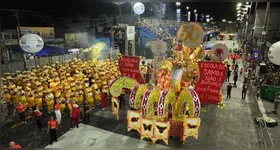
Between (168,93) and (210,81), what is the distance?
70.4 inches

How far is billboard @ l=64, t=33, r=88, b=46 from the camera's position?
36.3 metres

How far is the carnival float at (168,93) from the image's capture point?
25.9 feet

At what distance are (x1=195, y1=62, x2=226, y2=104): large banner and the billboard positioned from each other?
3178 cm

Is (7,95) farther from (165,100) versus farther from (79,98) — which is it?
(165,100)

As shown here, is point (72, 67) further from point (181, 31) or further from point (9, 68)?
point (181, 31)

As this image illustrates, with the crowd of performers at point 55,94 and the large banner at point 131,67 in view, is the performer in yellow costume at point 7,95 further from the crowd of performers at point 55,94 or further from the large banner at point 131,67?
the large banner at point 131,67

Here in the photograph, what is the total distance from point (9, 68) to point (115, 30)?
13360mm

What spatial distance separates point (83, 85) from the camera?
1482 cm

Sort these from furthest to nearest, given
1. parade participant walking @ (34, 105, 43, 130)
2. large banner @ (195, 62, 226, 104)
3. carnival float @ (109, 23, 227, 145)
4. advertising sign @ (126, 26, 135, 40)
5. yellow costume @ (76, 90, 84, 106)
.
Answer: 1. advertising sign @ (126, 26, 135, 40)
2. yellow costume @ (76, 90, 84, 106)
3. parade participant walking @ (34, 105, 43, 130)
4. carnival float @ (109, 23, 227, 145)
5. large banner @ (195, 62, 226, 104)

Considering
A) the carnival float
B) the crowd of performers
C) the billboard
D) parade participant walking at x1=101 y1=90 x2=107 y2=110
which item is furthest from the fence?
the carnival float

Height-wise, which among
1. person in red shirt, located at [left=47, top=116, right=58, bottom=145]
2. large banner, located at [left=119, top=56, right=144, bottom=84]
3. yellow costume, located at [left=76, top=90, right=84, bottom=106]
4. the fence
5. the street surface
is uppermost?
large banner, located at [left=119, top=56, right=144, bottom=84]

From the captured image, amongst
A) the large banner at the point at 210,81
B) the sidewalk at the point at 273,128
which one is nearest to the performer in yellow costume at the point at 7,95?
the large banner at the point at 210,81

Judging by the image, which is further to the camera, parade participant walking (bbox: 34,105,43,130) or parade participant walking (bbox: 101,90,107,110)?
parade participant walking (bbox: 101,90,107,110)

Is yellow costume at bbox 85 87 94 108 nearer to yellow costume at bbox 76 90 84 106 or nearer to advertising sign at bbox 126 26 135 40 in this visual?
yellow costume at bbox 76 90 84 106
